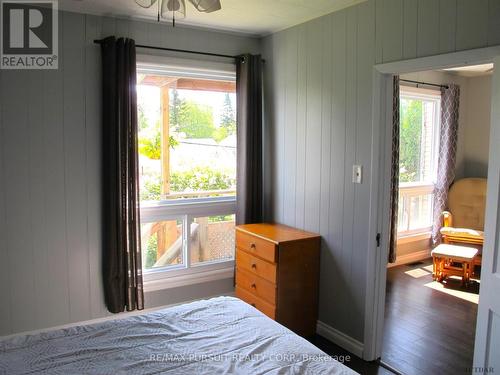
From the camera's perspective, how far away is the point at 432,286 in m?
4.45

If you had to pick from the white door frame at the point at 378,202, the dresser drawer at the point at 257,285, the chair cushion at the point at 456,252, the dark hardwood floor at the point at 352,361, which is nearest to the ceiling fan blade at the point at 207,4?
the white door frame at the point at 378,202

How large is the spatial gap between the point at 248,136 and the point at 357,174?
1.13 metres

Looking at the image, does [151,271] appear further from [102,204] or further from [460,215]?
[460,215]

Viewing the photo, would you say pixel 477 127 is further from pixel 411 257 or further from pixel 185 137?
pixel 185 137

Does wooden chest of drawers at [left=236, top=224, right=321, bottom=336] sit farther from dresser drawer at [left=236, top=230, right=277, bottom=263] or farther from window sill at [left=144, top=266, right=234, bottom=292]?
window sill at [left=144, top=266, right=234, bottom=292]

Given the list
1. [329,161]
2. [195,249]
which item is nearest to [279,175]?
[329,161]

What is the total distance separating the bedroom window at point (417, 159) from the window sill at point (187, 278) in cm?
241

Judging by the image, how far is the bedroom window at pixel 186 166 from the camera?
139 inches

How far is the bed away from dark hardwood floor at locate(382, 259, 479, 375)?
4.97 ft

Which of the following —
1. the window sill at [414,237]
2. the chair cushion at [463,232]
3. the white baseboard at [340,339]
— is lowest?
the white baseboard at [340,339]

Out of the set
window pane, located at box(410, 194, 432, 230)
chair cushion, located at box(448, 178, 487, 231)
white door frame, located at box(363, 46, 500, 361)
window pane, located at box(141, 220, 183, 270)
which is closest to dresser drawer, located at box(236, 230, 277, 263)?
window pane, located at box(141, 220, 183, 270)

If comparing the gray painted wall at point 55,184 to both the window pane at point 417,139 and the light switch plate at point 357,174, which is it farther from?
the window pane at point 417,139

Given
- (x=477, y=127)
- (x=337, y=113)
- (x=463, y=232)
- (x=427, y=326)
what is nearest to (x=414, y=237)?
(x=463, y=232)

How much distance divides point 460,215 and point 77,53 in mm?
4593
